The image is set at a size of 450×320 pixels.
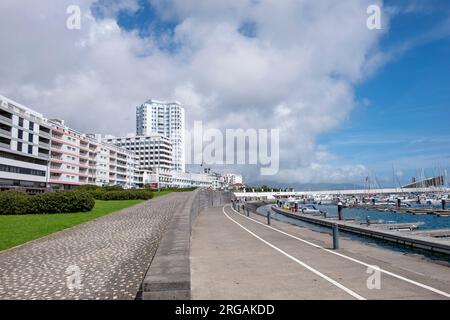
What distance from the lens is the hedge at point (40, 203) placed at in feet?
86.2

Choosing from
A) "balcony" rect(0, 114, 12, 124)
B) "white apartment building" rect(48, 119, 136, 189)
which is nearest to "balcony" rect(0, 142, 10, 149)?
"balcony" rect(0, 114, 12, 124)

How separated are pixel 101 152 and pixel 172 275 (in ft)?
325

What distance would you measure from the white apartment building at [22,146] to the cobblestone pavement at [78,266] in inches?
1833

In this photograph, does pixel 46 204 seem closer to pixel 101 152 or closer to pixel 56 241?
pixel 56 241

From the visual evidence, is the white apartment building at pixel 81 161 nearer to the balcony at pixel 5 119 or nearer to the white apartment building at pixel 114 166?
the white apartment building at pixel 114 166

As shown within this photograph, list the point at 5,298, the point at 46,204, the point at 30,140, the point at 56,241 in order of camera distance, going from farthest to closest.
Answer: the point at 30,140 → the point at 46,204 → the point at 56,241 → the point at 5,298

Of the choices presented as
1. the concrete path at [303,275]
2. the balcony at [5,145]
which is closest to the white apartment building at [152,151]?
the balcony at [5,145]

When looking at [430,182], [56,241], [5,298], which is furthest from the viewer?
[430,182]

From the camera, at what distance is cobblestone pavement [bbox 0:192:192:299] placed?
7285 millimetres

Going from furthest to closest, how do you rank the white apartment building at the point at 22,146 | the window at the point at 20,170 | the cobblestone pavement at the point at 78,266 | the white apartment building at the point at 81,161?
the white apartment building at the point at 81,161
the white apartment building at the point at 22,146
the window at the point at 20,170
the cobblestone pavement at the point at 78,266

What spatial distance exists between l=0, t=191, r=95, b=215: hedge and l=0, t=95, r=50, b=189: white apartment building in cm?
3022

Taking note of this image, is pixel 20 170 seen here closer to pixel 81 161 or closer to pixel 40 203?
pixel 81 161
